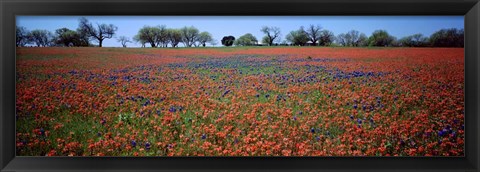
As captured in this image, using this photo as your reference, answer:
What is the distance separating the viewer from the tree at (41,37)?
140 inches

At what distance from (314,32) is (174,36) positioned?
55.2 inches

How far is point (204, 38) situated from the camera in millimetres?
3770

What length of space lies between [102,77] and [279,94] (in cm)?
178

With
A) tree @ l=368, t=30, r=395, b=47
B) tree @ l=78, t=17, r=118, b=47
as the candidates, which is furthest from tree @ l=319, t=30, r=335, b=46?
tree @ l=78, t=17, r=118, b=47

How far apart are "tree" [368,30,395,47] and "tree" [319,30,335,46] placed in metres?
0.38

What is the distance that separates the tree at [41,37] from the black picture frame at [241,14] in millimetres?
357

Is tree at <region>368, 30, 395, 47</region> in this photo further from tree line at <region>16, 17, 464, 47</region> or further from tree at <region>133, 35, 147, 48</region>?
tree at <region>133, 35, 147, 48</region>

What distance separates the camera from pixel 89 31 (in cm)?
369

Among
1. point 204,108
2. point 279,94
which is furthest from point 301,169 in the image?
point 204,108

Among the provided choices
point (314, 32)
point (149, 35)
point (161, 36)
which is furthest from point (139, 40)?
point (314, 32)

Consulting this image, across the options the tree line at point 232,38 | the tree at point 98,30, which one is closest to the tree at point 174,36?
the tree line at point 232,38

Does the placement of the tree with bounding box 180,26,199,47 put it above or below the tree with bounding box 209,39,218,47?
above

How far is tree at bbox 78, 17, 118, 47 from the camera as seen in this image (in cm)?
365

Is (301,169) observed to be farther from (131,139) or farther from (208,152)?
(131,139)
